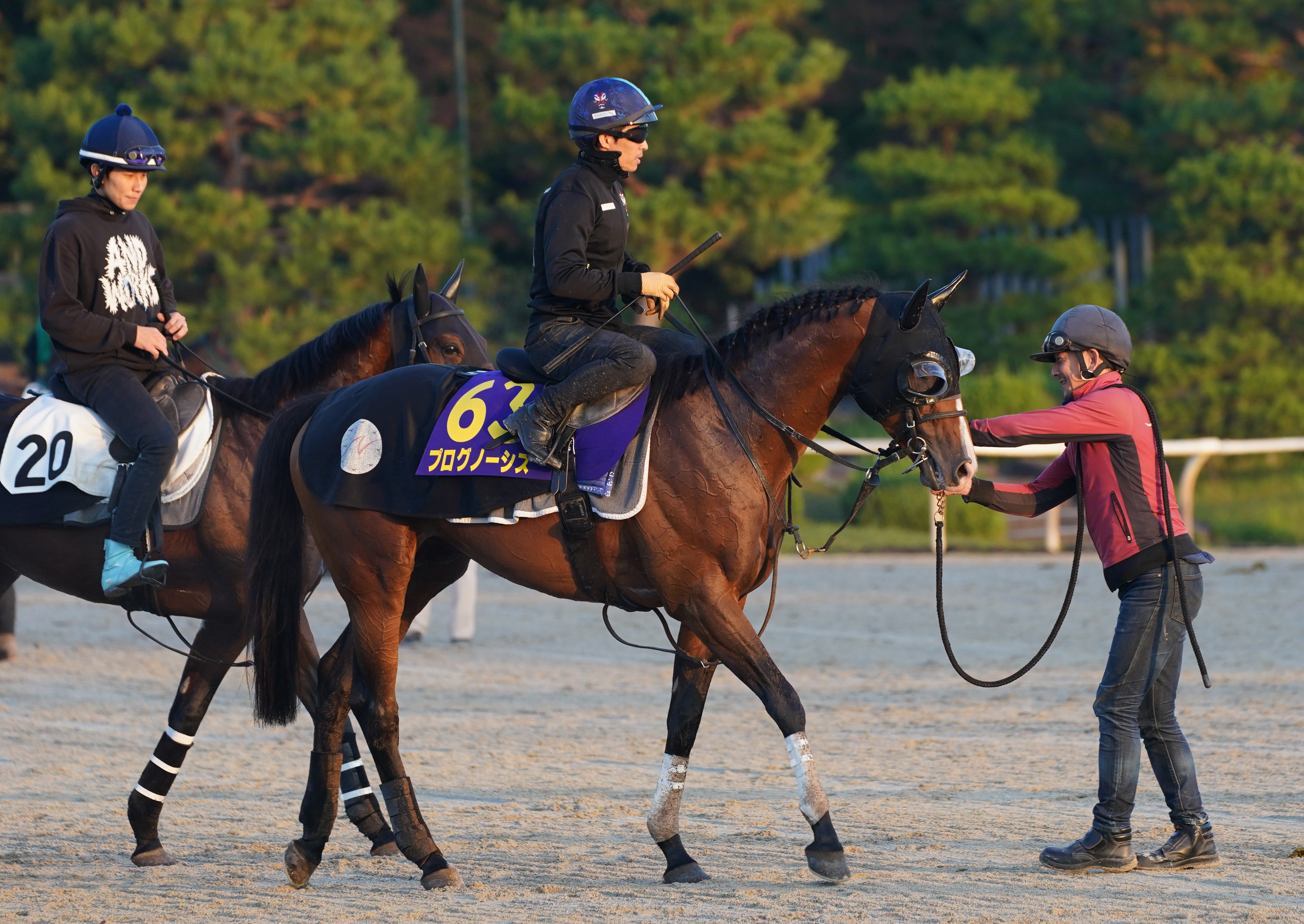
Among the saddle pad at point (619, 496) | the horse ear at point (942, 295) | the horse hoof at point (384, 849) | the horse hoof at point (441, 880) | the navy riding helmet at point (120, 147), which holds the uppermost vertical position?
the navy riding helmet at point (120, 147)

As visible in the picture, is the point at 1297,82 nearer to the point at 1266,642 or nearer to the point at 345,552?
the point at 1266,642

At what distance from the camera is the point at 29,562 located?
20.8 ft

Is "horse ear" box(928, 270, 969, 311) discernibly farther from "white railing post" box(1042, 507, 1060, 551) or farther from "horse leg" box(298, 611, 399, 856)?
"white railing post" box(1042, 507, 1060, 551)

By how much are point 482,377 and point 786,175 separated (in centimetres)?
1640

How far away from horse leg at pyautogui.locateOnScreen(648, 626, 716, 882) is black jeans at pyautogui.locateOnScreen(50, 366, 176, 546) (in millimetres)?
2057

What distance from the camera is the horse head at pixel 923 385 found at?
16.5 feet

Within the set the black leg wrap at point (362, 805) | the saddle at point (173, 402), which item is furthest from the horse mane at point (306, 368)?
the black leg wrap at point (362, 805)

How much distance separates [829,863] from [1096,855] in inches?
34.7

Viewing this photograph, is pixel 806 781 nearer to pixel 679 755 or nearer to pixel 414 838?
pixel 679 755

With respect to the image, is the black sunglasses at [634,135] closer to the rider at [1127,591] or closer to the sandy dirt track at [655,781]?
the rider at [1127,591]

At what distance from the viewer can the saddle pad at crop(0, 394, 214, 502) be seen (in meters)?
6.15

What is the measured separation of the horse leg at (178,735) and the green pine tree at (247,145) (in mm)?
14947

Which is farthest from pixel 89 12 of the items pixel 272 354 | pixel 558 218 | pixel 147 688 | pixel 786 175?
pixel 558 218

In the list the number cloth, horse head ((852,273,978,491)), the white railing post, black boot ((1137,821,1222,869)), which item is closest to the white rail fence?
the white railing post
